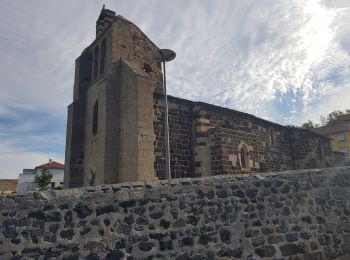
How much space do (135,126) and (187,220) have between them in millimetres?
6909

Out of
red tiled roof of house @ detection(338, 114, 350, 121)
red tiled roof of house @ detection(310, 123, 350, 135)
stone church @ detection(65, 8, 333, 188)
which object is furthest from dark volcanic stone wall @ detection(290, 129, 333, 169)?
red tiled roof of house @ detection(338, 114, 350, 121)

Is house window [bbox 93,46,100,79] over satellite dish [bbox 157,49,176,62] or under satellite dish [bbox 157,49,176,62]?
over

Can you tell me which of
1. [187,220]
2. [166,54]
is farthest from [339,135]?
[187,220]

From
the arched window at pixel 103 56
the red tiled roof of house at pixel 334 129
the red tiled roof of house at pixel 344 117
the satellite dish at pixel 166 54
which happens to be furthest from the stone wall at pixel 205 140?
the red tiled roof of house at pixel 344 117

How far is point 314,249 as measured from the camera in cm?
616

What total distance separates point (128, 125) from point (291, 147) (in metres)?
12.5

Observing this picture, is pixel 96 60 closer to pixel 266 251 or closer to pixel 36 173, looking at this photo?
pixel 266 251

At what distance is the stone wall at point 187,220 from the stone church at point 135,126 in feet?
19.2

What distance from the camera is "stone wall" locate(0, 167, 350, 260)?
466 cm

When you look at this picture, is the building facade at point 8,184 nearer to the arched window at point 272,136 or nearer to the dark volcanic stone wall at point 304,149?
the arched window at point 272,136

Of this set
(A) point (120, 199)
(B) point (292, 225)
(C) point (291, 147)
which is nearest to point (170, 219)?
(A) point (120, 199)

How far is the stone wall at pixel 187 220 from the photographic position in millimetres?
4660

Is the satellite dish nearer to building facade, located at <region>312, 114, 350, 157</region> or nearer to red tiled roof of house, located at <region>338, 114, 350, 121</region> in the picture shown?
building facade, located at <region>312, 114, 350, 157</region>

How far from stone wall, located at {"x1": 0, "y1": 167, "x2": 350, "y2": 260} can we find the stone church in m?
5.85
